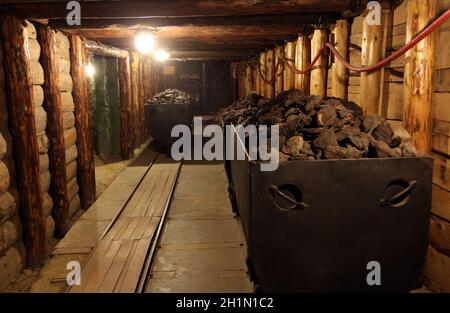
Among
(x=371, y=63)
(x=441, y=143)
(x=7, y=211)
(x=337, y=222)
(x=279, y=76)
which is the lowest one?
(x=7, y=211)

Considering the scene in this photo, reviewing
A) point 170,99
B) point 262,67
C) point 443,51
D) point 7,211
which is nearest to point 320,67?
point 443,51

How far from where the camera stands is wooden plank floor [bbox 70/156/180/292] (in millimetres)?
3879

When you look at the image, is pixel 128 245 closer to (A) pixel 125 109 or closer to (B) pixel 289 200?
(B) pixel 289 200

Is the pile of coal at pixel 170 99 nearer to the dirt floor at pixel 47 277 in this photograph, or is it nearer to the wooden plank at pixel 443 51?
the dirt floor at pixel 47 277

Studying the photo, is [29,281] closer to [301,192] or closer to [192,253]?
[192,253]

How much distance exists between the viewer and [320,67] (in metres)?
5.52

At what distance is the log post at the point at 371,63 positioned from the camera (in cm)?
392

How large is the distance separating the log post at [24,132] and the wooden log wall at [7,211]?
59mm

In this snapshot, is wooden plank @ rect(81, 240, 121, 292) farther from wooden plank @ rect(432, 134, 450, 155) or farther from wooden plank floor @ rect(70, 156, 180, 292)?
wooden plank @ rect(432, 134, 450, 155)

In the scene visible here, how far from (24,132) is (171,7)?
2180mm

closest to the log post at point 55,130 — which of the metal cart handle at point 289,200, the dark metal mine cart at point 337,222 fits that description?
the dark metal mine cart at point 337,222

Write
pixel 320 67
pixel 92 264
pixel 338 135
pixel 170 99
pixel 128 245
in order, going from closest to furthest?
pixel 338 135 → pixel 92 264 → pixel 128 245 → pixel 320 67 → pixel 170 99

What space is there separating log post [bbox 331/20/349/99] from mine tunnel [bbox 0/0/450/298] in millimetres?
13
